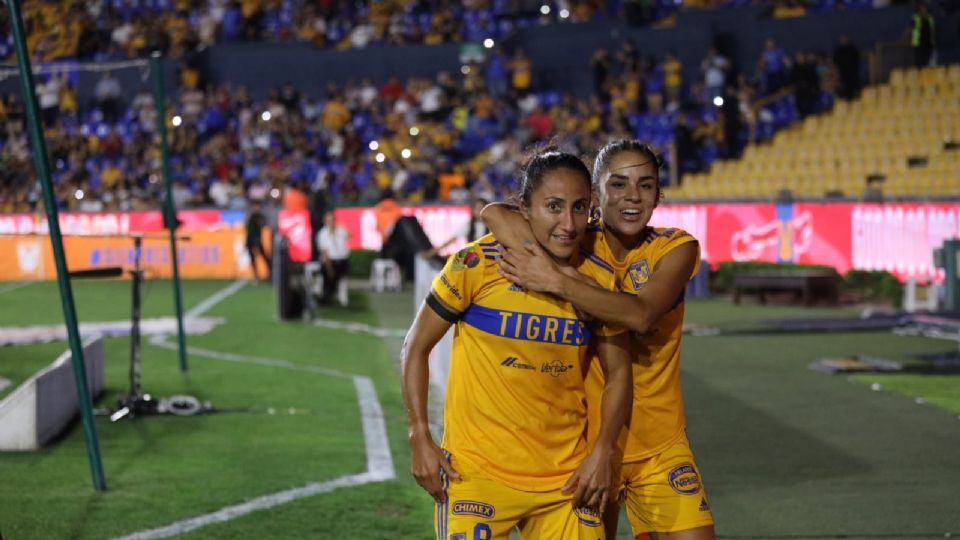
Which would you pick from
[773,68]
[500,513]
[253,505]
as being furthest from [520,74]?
[500,513]

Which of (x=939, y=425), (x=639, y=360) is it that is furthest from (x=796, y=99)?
(x=639, y=360)

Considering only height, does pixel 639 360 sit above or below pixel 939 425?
above

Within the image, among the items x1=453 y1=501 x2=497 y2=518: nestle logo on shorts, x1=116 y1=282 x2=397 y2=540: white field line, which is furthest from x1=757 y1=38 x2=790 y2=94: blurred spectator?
x1=453 y1=501 x2=497 y2=518: nestle logo on shorts

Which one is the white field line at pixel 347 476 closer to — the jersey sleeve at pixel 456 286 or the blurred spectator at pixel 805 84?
the jersey sleeve at pixel 456 286

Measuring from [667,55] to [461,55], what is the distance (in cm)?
600

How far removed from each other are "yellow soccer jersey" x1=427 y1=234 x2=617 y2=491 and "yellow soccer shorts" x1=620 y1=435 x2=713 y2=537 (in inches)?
16.6

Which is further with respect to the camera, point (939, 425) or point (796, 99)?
point (796, 99)

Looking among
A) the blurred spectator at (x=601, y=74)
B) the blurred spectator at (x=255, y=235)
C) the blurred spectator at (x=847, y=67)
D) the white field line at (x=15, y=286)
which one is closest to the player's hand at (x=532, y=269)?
the white field line at (x=15, y=286)

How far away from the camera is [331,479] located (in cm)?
877

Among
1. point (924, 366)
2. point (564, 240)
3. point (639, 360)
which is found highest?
point (564, 240)

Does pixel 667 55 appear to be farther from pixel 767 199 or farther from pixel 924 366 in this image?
pixel 924 366

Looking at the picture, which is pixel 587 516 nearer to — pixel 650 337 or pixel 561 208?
pixel 650 337

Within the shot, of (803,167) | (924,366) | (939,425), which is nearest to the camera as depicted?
(939,425)

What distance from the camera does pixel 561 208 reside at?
14.0ft
